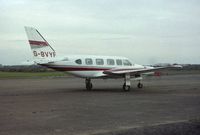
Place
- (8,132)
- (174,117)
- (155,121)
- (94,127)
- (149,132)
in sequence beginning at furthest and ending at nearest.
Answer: (174,117) → (155,121) → (94,127) → (8,132) → (149,132)

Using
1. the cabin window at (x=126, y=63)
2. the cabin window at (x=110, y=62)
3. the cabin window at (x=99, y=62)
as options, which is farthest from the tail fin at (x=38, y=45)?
the cabin window at (x=126, y=63)

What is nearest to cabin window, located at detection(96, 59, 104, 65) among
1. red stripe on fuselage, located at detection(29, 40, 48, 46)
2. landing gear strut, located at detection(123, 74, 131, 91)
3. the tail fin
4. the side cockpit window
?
the side cockpit window

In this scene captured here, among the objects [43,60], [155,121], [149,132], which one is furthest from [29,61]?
[149,132]

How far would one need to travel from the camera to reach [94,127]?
410 inches

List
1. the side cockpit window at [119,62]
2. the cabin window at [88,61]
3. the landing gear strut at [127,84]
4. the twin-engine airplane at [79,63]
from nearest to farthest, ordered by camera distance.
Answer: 1. the twin-engine airplane at [79,63]
2. the landing gear strut at [127,84]
3. the cabin window at [88,61]
4. the side cockpit window at [119,62]

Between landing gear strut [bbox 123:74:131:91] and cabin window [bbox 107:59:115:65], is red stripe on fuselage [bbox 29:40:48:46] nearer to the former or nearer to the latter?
cabin window [bbox 107:59:115:65]

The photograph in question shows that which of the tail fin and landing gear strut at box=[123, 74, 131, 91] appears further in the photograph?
landing gear strut at box=[123, 74, 131, 91]

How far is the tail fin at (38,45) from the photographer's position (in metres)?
25.4

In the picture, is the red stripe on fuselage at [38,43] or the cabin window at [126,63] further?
the cabin window at [126,63]

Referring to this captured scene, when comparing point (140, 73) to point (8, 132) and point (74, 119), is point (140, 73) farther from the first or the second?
point (8, 132)

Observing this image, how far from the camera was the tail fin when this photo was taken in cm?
2544

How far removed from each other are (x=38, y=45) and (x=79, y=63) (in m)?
3.31

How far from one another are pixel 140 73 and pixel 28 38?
880 centimetres

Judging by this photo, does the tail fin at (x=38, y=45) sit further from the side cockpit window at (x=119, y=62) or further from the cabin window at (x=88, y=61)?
the side cockpit window at (x=119, y=62)
